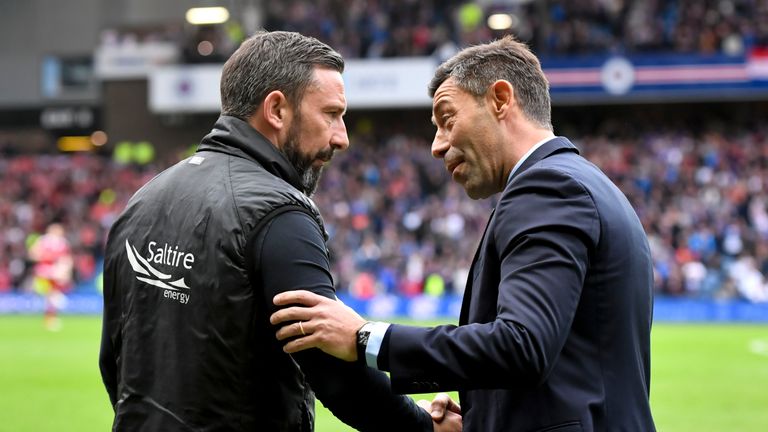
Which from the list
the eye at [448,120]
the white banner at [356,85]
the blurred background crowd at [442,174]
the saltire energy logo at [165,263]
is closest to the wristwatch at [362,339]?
the saltire energy logo at [165,263]

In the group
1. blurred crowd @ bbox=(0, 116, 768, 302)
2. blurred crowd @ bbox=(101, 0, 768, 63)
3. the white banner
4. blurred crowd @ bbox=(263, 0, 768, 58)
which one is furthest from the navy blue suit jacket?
blurred crowd @ bbox=(263, 0, 768, 58)

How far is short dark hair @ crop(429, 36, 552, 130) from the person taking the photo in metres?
3.25

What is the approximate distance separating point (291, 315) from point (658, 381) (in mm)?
12383

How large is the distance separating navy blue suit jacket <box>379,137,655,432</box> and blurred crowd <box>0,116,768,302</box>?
23.0 meters

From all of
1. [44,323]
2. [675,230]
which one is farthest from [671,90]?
[44,323]

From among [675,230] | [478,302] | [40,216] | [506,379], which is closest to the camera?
[506,379]

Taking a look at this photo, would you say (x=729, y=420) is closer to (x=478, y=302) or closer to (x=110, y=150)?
(x=478, y=302)

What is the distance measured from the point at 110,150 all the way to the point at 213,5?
6248 millimetres

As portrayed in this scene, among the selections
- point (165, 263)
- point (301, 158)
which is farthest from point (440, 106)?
point (165, 263)

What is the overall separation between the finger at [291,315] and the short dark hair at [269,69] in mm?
727

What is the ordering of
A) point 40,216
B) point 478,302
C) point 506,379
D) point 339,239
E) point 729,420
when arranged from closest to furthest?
point 506,379 < point 478,302 < point 729,420 < point 339,239 < point 40,216

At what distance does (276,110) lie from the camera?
3352 millimetres

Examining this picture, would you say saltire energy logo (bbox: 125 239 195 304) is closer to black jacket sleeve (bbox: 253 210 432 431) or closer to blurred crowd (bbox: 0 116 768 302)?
black jacket sleeve (bbox: 253 210 432 431)

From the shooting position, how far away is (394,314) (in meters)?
25.6
